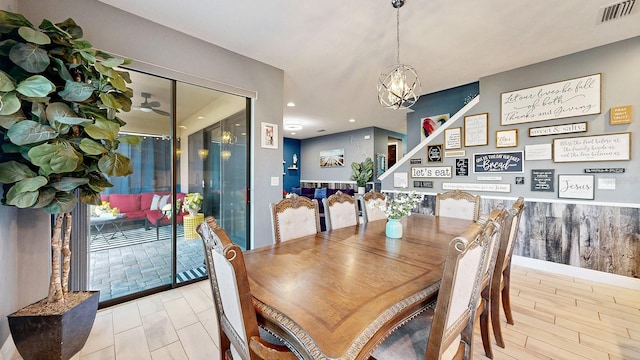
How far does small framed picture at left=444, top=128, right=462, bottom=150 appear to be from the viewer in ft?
13.0

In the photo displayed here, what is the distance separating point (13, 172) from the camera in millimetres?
1411

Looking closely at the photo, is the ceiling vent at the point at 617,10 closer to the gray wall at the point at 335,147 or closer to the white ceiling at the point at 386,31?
the white ceiling at the point at 386,31

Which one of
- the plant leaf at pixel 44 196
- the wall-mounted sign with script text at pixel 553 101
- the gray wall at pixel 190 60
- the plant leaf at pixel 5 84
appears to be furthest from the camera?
the wall-mounted sign with script text at pixel 553 101

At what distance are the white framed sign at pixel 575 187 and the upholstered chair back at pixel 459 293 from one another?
3.07 metres

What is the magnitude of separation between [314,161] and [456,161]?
225 inches

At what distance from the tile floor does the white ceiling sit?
8.99 ft

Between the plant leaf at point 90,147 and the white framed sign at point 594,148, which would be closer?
the plant leaf at point 90,147

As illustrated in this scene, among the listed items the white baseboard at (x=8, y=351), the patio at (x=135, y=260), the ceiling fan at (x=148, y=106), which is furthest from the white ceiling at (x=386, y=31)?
the white baseboard at (x=8, y=351)

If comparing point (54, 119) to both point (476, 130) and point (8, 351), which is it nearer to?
point (8, 351)

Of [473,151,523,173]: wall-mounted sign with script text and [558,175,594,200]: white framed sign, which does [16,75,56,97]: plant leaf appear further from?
[558,175,594,200]: white framed sign

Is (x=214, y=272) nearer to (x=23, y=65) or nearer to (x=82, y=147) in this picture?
(x=82, y=147)

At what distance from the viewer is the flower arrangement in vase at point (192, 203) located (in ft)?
9.81

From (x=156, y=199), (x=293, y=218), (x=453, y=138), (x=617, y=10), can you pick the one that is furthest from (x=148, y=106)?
(x=617, y=10)

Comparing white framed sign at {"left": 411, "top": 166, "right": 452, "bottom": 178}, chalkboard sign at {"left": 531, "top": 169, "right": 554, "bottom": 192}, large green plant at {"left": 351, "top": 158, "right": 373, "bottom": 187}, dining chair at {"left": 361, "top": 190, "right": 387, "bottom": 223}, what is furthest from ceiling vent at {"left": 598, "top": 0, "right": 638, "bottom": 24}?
large green plant at {"left": 351, "top": 158, "right": 373, "bottom": 187}
